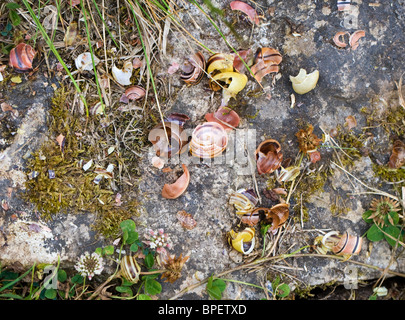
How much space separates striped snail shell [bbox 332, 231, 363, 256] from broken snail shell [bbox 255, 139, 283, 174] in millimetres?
732

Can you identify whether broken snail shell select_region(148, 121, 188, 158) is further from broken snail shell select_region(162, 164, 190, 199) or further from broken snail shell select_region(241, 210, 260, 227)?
broken snail shell select_region(241, 210, 260, 227)

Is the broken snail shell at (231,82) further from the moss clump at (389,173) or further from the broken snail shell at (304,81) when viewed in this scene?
the moss clump at (389,173)

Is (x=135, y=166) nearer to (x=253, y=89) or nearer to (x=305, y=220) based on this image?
(x=253, y=89)

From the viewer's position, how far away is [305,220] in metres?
2.79

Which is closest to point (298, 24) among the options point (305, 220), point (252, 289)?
point (305, 220)

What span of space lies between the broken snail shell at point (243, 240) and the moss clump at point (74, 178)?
2.43ft

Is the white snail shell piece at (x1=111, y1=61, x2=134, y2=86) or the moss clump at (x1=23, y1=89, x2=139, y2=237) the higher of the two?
the white snail shell piece at (x1=111, y1=61, x2=134, y2=86)

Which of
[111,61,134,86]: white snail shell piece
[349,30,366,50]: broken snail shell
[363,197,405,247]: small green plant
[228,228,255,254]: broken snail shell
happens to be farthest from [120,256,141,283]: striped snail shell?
[349,30,366,50]: broken snail shell

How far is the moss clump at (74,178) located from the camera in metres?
2.66

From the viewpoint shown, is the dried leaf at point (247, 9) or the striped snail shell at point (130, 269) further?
the dried leaf at point (247, 9)

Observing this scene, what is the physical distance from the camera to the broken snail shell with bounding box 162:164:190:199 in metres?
2.67

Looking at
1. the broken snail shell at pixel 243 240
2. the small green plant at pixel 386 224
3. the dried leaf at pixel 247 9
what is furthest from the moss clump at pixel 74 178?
the small green plant at pixel 386 224

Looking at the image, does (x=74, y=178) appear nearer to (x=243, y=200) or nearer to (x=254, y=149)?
(x=243, y=200)

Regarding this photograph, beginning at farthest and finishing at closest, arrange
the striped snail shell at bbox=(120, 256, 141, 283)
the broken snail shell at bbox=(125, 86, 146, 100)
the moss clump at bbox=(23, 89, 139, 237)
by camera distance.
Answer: the broken snail shell at bbox=(125, 86, 146, 100) → the moss clump at bbox=(23, 89, 139, 237) → the striped snail shell at bbox=(120, 256, 141, 283)
